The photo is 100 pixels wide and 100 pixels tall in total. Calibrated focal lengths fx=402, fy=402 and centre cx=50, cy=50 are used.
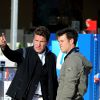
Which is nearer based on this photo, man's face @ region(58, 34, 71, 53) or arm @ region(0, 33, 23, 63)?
man's face @ region(58, 34, 71, 53)

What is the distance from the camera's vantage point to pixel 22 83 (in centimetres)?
440

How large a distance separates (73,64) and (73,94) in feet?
0.94

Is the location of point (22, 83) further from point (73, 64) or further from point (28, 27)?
point (28, 27)

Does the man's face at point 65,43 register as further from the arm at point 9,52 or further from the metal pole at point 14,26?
the metal pole at point 14,26

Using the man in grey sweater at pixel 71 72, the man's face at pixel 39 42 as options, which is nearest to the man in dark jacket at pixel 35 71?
the man's face at pixel 39 42

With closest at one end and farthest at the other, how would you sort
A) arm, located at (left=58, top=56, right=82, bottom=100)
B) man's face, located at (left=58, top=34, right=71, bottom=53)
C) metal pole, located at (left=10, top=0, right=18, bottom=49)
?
arm, located at (left=58, top=56, right=82, bottom=100)
man's face, located at (left=58, top=34, right=71, bottom=53)
metal pole, located at (left=10, top=0, right=18, bottom=49)

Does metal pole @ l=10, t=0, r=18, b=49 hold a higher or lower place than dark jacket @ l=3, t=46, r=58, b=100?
higher

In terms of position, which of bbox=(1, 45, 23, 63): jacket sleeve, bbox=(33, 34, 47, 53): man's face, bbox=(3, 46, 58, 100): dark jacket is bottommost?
bbox=(3, 46, 58, 100): dark jacket

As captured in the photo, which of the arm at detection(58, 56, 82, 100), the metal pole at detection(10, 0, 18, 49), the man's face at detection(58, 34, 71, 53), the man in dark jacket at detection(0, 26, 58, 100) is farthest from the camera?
the metal pole at detection(10, 0, 18, 49)

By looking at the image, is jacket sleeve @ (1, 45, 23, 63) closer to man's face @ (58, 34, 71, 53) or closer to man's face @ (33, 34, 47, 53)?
man's face @ (33, 34, 47, 53)

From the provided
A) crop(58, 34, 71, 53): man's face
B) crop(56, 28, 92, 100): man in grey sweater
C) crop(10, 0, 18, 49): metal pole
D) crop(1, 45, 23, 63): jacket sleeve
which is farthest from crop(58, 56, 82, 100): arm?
crop(10, 0, 18, 49): metal pole

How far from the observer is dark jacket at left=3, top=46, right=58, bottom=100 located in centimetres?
441

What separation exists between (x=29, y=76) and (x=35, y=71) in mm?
93

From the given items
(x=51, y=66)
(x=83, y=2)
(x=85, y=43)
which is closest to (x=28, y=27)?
(x=83, y=2)
